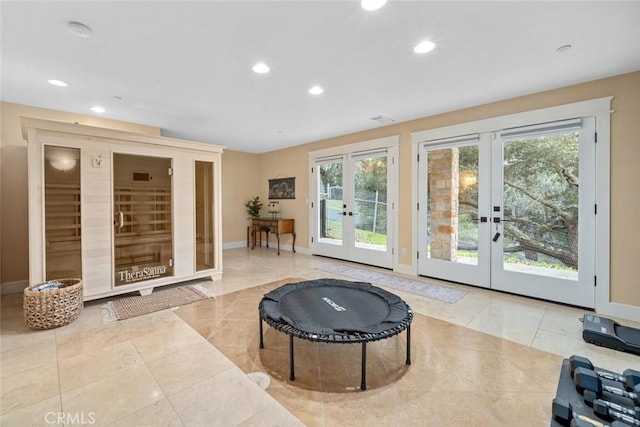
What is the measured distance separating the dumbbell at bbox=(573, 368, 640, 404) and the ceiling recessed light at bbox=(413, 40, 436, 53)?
2521 mm

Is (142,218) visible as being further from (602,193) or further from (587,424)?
(602,193)

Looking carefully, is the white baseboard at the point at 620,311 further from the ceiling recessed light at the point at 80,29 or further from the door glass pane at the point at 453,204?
the ceiling recessed light at the point at 80,29

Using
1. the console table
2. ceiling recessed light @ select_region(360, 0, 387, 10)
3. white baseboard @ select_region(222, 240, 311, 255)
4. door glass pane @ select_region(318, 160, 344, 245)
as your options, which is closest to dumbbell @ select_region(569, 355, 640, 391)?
ceiling recessed light @ select_region(360, 0, 387, 10)

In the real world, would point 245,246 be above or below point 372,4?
below

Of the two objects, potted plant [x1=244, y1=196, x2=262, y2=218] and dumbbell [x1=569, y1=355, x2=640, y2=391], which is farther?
potted plant [x1=244, y1=196, x2=262, y2=218]

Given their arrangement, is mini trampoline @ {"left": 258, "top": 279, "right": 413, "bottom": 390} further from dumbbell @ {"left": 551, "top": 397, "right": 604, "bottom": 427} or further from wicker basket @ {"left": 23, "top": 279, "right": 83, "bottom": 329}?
wicker basket @ {"left": 23, "top": 279, "right": 83, "bottom": 329}

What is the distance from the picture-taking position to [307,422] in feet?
4.85

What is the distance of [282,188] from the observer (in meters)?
6.80

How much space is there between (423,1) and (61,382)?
3455 millimetres

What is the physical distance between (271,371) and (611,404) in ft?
6.43

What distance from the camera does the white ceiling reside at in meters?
1.87

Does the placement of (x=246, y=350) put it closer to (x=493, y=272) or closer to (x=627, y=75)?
(x=493, y=272)

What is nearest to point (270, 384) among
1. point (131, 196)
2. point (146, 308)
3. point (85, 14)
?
point (146, 308)

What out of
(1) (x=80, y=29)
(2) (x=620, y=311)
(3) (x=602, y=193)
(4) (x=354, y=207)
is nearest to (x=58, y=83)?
(1) (x=80, y=29)
